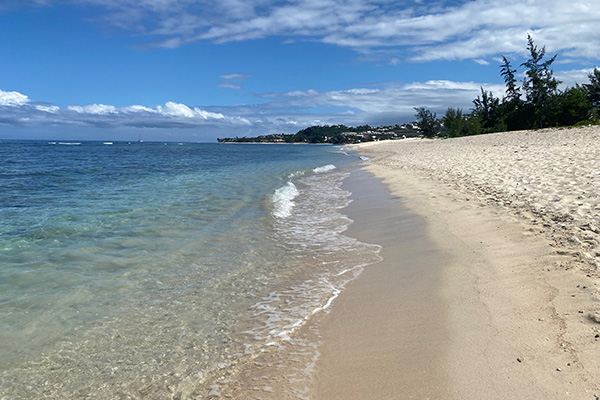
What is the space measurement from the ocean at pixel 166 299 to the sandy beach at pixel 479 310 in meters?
0.50

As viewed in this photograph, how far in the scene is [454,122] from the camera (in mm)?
75562

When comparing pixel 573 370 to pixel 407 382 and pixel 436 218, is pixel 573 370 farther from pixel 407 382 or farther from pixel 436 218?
pixel 436 218

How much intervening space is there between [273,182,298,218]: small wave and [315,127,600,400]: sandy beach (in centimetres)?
379

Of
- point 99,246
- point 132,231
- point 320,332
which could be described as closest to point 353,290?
point 320,332

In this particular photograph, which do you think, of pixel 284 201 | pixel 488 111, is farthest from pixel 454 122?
pixel 284 201

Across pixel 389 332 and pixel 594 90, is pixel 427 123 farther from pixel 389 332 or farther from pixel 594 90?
pixel 389 332

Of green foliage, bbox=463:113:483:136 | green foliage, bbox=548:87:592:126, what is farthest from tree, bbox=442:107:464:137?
green foliage, bbox=548:87:592:126

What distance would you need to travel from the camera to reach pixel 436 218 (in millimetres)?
8961

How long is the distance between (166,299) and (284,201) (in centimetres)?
905

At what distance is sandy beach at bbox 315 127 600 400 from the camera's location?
122 inches

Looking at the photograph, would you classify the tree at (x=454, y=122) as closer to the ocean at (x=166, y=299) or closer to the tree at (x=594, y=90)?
the tree at (x=594, y=90)

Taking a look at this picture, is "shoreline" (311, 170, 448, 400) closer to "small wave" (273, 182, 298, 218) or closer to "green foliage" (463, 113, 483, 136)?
"small wave" (273, 182, 298, 218)

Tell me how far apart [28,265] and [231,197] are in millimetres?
8744

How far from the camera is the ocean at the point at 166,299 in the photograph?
145 inches
